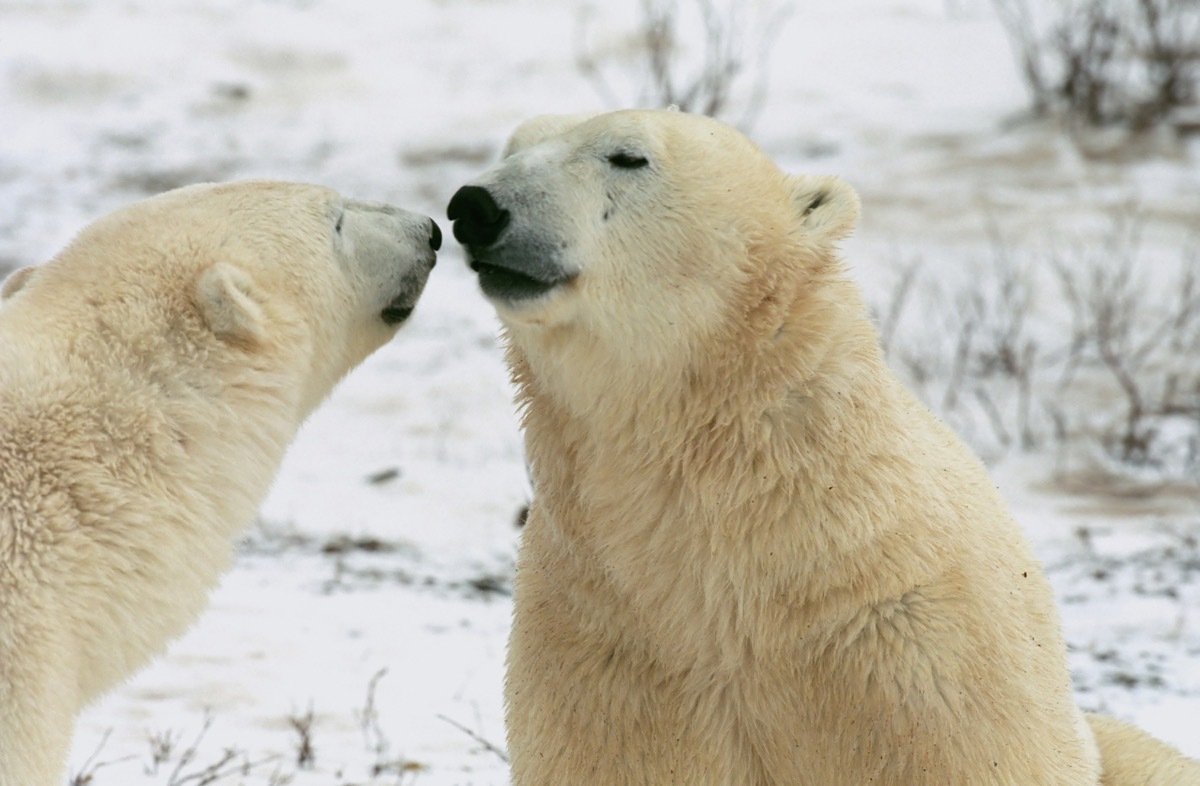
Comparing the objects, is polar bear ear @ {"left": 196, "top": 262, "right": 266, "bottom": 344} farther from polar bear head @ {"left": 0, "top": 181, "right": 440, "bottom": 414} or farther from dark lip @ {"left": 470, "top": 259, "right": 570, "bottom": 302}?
dark lip @ {"left": 470, "top": 259, "right": 570, "bottom": 302}

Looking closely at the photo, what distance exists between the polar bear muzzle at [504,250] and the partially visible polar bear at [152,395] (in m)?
0.46

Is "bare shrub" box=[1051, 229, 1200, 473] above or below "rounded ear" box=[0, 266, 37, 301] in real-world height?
below

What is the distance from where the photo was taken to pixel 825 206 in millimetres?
2172

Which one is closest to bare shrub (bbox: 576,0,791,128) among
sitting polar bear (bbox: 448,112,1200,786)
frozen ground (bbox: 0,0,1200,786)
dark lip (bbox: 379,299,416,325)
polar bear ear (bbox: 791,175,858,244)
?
frozen ground (bbox: 0,0,1200,786)

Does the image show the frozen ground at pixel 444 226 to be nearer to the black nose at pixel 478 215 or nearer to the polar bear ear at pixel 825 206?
the black nose at pixel 478 215

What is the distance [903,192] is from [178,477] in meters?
6.67

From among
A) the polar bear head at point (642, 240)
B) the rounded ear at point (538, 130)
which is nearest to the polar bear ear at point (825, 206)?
the polar bear head at point (642, 240)

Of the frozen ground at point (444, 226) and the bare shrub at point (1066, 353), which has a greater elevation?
the frozen ground at point (444, 226)

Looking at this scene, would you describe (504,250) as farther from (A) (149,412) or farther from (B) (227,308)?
(A) (149,412)

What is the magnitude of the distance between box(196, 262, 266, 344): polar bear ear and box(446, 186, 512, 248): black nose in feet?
1.41

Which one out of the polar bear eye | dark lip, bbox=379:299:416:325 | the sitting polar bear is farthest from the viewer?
dark lip, bbox=379:299:416:325

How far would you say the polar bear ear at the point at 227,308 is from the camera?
7.37ft

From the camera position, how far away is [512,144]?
2.34 m

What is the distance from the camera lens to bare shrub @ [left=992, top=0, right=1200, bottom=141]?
8.27m
